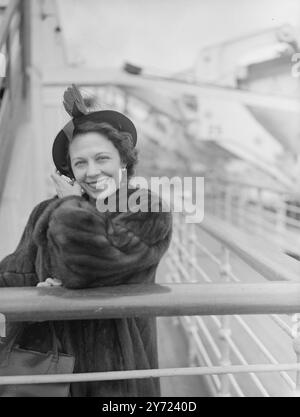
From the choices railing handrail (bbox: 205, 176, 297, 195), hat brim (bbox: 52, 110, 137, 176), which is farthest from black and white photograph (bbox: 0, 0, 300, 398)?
railing handrail (bbox: 205, 176, 297, 195)

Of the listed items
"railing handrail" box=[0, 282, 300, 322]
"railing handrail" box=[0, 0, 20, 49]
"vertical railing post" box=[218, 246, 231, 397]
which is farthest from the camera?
"railing handrail" box=[0, 0, 20, 49]

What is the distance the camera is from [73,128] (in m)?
0.87

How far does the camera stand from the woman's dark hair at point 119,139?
86cm

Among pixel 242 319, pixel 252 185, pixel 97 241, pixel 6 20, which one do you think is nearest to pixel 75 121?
pixel 97 241

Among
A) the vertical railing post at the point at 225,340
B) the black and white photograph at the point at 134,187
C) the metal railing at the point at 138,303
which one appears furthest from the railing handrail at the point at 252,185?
the metal railing at the point at 138,303

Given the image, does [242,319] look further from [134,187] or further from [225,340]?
[134,187]

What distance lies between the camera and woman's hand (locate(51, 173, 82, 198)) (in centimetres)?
87

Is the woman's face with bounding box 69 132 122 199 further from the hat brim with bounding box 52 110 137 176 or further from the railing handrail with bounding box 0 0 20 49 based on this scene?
the railing handrail with bounding box 0 0 20 49

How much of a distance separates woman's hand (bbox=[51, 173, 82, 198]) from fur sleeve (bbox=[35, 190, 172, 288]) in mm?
44

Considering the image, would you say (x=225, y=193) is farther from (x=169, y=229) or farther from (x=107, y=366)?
(x=107, y=366)

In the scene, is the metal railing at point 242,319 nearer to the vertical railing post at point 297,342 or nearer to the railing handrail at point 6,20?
the vertical railing post at point 297,342

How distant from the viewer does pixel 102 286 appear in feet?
2.66
